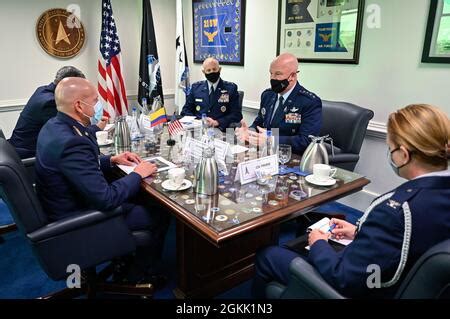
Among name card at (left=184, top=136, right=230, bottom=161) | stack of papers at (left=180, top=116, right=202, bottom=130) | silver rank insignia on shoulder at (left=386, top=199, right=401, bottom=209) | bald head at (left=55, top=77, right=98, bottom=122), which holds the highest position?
bald head at (left=55, top=77, right=98, bottom=122)

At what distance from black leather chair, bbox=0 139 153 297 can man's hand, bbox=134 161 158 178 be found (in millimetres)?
218

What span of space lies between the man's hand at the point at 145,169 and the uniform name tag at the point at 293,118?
1.09 meters

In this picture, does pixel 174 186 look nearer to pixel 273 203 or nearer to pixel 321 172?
pixel 273 203

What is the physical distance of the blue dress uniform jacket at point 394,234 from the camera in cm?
90

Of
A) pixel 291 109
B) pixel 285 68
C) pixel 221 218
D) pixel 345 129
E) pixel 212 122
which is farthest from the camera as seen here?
pixel 212 122

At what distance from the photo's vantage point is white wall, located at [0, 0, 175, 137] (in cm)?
347

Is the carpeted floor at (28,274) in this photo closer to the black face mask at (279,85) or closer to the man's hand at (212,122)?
the man's hand at (212,122)

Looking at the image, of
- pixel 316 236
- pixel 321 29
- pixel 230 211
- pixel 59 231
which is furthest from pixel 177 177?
pixel 321 29

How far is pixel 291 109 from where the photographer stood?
2.33 metres

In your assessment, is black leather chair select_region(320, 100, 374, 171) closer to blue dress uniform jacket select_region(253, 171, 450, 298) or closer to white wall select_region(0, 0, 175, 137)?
blue dress uniform jacket select_region(253, 171, 450, 298)

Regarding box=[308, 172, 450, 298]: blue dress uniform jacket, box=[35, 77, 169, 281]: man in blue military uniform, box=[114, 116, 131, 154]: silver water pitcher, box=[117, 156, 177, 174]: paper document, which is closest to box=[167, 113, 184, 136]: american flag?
box=[114, 116, 131, 154]: silver water pitcher

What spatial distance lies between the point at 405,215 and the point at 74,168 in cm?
126

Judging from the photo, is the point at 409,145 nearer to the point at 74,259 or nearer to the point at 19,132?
the point at 74,259

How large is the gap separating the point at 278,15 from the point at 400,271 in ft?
9.88
